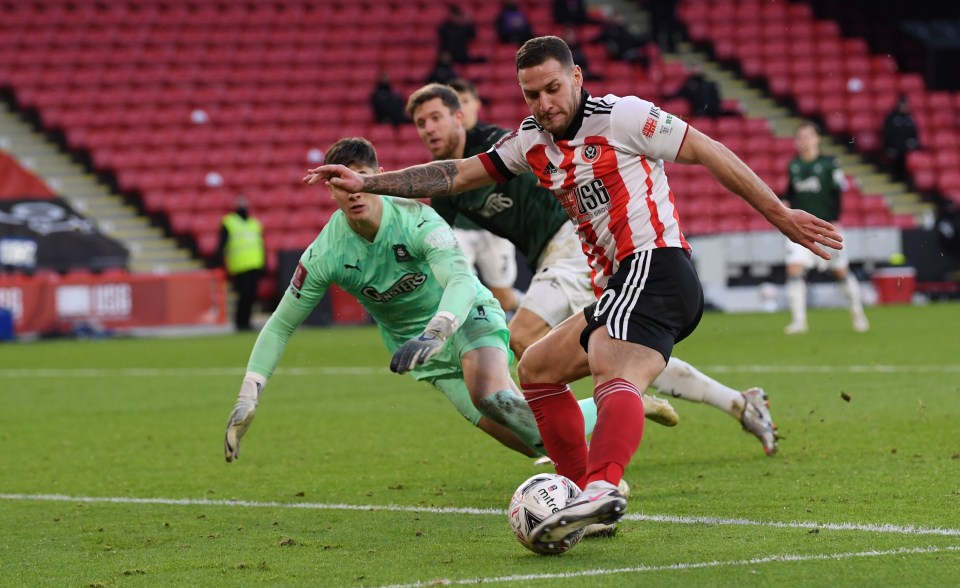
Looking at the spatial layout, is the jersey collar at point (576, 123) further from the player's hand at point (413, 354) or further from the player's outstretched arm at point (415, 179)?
the player's hand at point (413, 354)

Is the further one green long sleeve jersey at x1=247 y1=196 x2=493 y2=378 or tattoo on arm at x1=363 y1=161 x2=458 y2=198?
green long sleeve jersey at x1=247 y1=196 x2=493 y2=378

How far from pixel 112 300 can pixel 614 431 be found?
17321mm

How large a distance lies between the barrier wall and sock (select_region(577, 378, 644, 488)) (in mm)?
16906

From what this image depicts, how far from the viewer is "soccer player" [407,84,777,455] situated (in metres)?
7.60

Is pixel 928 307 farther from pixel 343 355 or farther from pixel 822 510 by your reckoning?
pixel 822 510

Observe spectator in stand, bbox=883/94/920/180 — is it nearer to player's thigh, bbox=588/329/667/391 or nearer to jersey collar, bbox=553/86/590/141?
jersey collar, bbox=553/86/590/141

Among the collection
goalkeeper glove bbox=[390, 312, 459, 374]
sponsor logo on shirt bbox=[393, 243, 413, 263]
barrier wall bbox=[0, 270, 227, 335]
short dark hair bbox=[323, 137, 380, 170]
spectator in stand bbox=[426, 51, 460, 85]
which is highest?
short dark hair bbox=[323, 137, 380, 170]

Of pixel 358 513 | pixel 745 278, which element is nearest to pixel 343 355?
pixel 745 278

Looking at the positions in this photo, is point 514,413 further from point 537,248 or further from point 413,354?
point 537,248

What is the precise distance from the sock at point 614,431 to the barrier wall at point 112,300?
16.9 metres

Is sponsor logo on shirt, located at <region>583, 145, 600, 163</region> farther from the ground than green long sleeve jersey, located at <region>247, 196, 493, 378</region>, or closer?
farther from the ground

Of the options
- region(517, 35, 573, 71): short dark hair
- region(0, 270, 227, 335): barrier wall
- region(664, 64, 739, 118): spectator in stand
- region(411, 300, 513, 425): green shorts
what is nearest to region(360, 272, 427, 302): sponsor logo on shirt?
region(411, 300, 513, 425): green shorts

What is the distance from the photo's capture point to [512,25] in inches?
1069

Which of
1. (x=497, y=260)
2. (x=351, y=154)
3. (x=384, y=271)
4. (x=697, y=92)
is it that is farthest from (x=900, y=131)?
(x=351, y=154)
